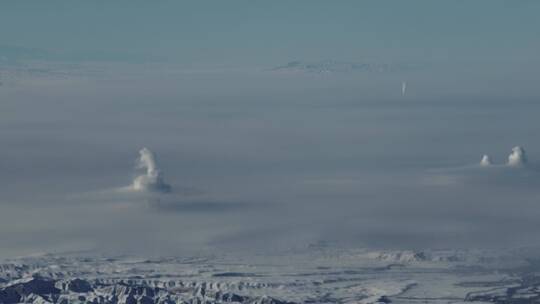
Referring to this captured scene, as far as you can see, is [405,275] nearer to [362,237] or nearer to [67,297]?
[362,237]

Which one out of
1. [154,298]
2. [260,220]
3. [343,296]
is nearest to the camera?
[154,298]

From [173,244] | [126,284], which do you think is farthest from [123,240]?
[126,284]

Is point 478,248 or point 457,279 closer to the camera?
point 457,279

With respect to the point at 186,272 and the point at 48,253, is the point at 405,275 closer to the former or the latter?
the point at 186,272

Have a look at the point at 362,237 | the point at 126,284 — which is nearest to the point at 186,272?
the point at 126,284

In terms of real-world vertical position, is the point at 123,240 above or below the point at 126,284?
above

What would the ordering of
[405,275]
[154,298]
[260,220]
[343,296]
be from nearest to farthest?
[154,298], [343,296], [405,275], [260,220]
